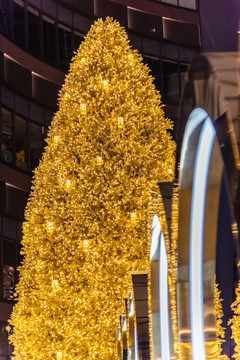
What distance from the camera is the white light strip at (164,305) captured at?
22.9 ft

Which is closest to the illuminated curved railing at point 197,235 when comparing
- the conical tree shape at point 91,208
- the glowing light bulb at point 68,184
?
the conical tree shape at point 91,208

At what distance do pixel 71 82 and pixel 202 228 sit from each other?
19.8 meters

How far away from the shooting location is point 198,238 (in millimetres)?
4352

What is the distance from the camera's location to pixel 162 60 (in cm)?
4009

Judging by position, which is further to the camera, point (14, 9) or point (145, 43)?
point (145, 43)

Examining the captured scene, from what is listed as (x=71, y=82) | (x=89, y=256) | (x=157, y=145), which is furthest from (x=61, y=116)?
(x=89, y=256)

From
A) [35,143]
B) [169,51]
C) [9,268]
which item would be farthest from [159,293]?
[169,51]

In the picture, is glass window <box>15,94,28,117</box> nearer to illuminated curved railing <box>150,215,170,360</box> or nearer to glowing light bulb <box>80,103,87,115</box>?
glowing light bulb <box>80,103,87,115</box>

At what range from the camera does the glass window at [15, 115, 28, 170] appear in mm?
36469

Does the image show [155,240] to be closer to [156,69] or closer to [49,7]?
[49,7]

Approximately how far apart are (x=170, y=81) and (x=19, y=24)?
8.23 m

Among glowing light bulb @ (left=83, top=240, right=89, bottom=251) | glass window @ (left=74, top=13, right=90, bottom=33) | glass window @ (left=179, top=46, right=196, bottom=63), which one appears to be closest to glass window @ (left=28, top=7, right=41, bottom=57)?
glass window @ (left=74, top=13, right=90, bottom=33)

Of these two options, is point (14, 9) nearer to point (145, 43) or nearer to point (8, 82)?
point (8, 82)

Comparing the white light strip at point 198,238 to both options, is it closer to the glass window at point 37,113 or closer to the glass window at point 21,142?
the glass window at point 21,142
